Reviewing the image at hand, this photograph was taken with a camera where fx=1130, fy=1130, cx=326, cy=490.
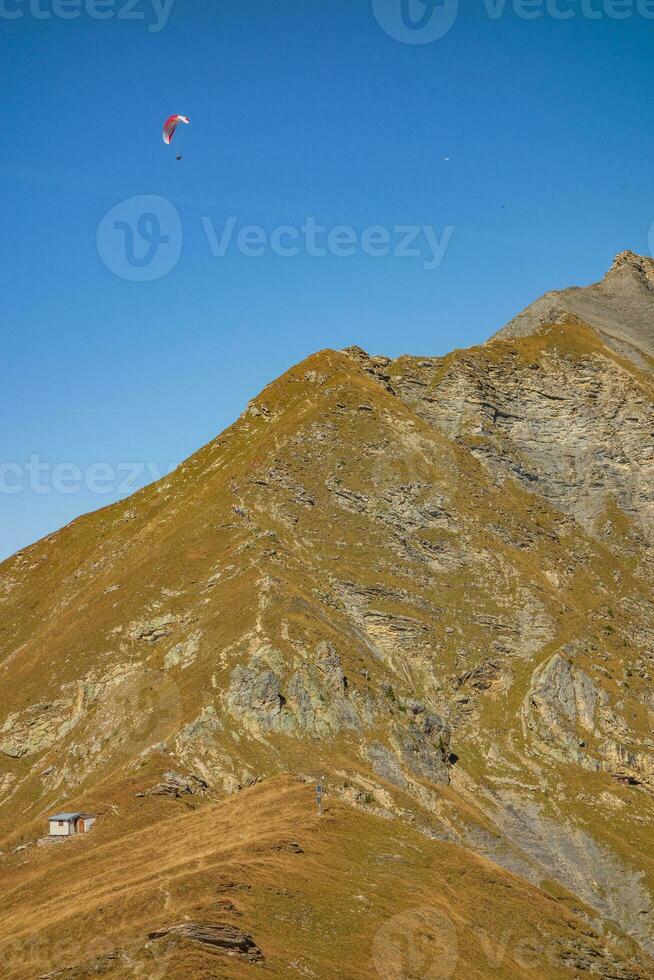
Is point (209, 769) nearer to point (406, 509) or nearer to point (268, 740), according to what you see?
point (268, 740)

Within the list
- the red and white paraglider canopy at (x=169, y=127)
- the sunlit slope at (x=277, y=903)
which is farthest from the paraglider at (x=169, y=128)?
the sunlit slope at (x=277, y=903)

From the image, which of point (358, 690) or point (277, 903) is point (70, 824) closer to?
point (277, 903)

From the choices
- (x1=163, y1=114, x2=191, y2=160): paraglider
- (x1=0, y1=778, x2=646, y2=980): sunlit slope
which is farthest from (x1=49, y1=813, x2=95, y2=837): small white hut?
(x1=163, y1=114, x2=191, y2=160): paraglider

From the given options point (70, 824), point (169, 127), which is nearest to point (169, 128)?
point (169, 127)

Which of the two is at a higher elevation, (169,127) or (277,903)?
A: (169,127)

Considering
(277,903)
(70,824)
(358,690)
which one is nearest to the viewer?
(277,903)
